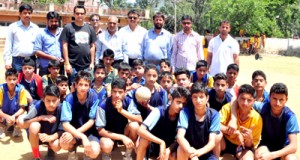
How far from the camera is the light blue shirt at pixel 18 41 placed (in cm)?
607

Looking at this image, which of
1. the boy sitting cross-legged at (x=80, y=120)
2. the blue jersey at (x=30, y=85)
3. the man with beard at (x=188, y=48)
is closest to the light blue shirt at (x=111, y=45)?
the man with beard at (x=188, y=48)

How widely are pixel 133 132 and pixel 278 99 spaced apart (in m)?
1.90

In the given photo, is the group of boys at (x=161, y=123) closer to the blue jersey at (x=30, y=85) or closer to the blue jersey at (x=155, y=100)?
the blue jersey at (x=155, y=100)

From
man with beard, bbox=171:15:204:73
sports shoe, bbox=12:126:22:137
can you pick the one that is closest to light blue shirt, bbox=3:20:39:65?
sports shoe, bbox=12:126:22:137

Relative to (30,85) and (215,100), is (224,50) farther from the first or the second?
(30,85)

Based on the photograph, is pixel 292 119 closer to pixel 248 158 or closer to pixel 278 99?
pixel 278 99

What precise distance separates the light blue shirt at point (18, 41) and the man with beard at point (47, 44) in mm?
128

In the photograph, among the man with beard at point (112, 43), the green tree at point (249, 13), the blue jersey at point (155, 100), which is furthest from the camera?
the green tree at point (249, 13)

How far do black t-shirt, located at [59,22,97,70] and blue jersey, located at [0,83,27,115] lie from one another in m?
1.32

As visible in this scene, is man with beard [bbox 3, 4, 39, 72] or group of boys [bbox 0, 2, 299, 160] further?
man with beard [bbox 3, 4, 39, 72]

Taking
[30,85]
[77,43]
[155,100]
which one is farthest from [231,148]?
[30,85]

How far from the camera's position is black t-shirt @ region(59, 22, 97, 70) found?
6045 mm

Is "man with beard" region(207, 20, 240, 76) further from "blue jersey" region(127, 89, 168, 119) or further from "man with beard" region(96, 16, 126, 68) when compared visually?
"blue jersey" region(127, 89, 168, 119)

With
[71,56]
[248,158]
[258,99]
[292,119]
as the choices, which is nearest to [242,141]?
[248,158]
